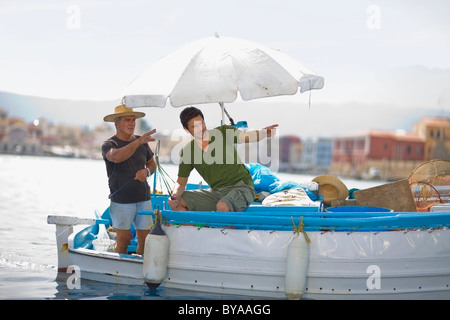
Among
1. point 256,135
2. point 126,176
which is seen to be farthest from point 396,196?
point 126,176

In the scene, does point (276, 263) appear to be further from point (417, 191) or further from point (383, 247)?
point (417, 191)

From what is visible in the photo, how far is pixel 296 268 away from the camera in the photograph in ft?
22.0

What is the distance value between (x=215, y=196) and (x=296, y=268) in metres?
1.43

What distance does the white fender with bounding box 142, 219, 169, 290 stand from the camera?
716 cm

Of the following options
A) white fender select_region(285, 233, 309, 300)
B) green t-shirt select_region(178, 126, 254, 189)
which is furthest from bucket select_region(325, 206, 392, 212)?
white fender select_region(285, 233, 309, 300)

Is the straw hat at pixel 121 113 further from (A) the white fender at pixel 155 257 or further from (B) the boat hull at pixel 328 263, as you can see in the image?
(B) the boat hull at pixel 328 263

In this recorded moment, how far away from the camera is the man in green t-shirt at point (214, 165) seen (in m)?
7.47

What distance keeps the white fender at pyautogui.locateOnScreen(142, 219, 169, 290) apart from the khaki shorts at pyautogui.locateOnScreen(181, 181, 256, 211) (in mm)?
574

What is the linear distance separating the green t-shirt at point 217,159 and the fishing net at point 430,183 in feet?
9.99

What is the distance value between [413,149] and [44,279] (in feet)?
333

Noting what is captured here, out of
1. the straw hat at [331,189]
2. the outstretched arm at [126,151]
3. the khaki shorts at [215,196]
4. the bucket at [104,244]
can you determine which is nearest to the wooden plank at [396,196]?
the straw hat at [331,189]

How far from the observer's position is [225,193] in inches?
299

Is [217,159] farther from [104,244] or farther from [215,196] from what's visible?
[104,244]

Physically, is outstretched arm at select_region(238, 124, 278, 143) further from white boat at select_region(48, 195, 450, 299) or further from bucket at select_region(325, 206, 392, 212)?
bucket at select_region(325, 206, 392, 212)
